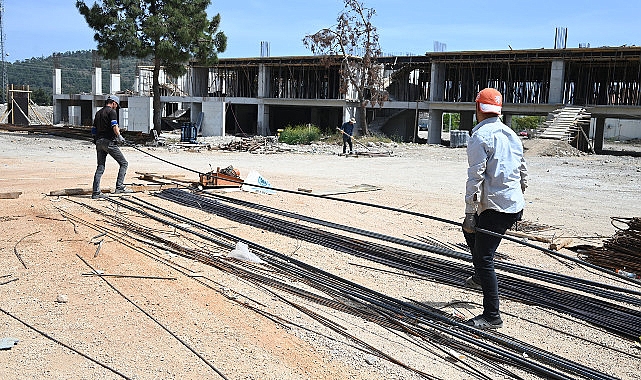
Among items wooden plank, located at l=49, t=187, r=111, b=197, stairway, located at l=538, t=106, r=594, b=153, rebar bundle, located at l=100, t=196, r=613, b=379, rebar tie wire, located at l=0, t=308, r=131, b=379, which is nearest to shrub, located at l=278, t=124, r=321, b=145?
stairway, located at l=538, t=106, r=594, b=153

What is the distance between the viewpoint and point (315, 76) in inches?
1770

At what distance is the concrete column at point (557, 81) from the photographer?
35406 millimetres

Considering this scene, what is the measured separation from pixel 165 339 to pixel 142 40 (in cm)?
3004

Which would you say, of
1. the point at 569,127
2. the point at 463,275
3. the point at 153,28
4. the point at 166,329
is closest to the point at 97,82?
the point at 153,28

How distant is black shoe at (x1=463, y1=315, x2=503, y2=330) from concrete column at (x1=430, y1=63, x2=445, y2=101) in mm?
35986

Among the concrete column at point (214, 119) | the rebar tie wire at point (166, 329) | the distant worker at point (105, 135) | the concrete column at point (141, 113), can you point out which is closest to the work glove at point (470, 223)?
the rebar tie wire at point (166, 329)

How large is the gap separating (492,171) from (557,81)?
110 ft

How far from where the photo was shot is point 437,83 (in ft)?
132

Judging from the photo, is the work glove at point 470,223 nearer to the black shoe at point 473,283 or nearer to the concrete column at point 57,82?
the black shoe at point 473,283

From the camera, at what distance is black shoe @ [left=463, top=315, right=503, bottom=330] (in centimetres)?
506

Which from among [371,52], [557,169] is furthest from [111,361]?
→ [371,52]

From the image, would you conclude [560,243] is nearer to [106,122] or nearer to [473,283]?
[473,283]

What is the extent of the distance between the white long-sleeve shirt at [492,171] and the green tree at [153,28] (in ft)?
94.8

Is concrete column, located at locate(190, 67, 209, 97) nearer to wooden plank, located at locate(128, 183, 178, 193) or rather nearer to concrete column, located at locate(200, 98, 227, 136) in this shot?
concrete column, located at locate(200, 98, 227, 136)
